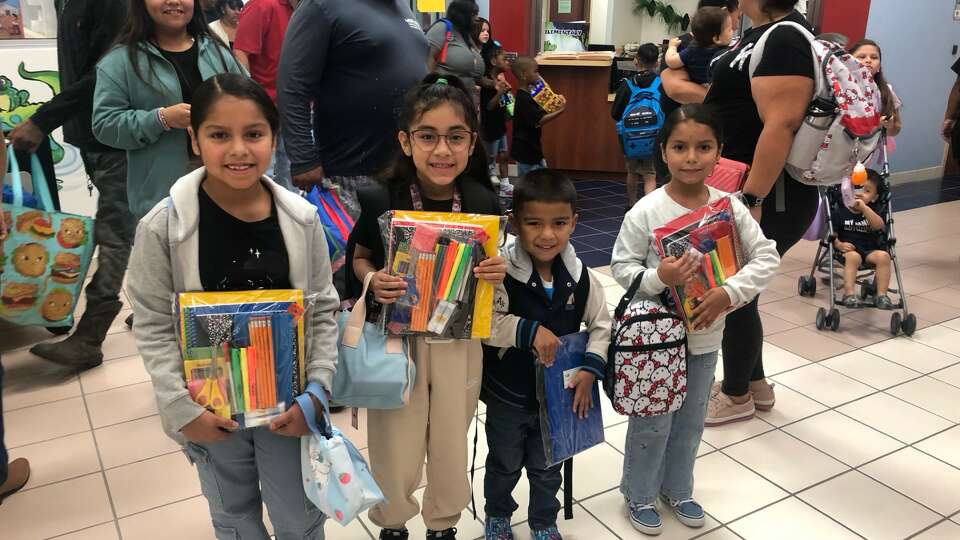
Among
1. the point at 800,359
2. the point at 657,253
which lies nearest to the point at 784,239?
the point at 657,253

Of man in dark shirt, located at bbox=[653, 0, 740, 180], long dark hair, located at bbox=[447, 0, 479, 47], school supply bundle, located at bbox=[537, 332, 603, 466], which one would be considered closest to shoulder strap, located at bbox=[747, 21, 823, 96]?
man in dark shirt, located at bbox=[653, 0, 740, 180]

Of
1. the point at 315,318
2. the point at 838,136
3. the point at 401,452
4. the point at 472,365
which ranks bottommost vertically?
the point at 401,452

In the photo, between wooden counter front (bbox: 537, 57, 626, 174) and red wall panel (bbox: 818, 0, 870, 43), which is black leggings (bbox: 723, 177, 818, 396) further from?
red wall panel (bbox: 818, 0, 870, 43)

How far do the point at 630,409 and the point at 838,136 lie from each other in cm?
120

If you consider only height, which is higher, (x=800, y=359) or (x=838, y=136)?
(x=838, y=136)

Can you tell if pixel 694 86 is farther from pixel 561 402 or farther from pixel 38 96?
pixel 38 96

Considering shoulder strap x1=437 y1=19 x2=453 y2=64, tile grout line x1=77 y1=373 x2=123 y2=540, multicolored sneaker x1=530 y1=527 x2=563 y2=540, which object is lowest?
tile grout line x1=77 y1=373 x2=123 y2=540

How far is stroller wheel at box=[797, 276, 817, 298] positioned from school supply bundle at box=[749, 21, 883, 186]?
215cm

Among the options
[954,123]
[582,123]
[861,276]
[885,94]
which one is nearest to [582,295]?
[861,276]

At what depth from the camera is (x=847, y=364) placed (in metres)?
3.54

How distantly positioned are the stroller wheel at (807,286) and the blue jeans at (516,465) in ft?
9.75

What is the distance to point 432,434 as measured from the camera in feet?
6.33

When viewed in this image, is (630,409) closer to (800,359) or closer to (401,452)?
(401,452)

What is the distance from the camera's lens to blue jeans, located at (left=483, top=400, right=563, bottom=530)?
2.00 meters
